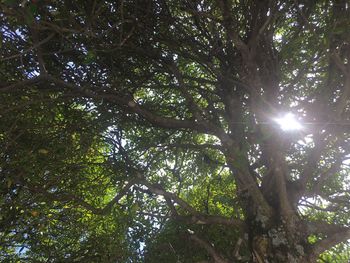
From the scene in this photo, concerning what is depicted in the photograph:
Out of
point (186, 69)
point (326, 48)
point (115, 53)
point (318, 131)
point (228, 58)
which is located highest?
point (186, 69)

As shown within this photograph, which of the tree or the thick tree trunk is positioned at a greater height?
the tree

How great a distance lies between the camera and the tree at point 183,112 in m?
5.25

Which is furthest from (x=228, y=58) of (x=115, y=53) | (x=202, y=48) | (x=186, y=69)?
(x=115, y=53)

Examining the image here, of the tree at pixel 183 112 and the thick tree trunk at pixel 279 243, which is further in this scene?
the tree at pixel 183 112

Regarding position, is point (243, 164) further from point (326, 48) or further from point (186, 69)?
point (186, 69)

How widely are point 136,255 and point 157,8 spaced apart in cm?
494

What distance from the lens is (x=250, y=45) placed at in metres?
5.68

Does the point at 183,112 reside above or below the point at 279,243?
above

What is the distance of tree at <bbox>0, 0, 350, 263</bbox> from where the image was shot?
5254mm

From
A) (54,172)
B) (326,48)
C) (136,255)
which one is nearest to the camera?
(326,48)

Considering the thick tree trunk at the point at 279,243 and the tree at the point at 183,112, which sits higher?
the tree at the point at 183,112

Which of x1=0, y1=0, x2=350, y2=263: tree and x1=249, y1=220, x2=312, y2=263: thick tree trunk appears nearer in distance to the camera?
x1=249, y1=220, x2=312, y2=263: thick tree trunk

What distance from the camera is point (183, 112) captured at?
7.98 meters

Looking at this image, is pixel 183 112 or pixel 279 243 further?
pixel 183 112
